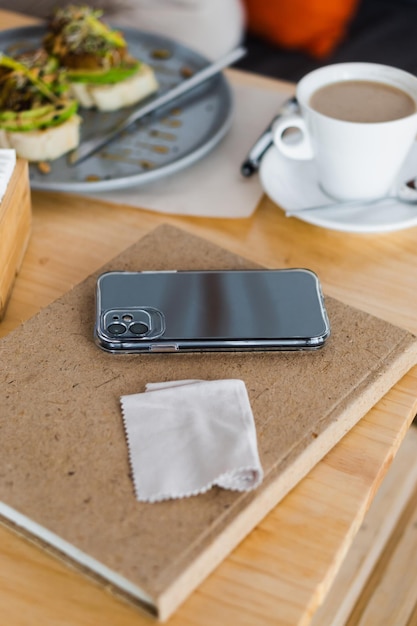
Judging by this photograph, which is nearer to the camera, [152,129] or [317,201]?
[317,201]

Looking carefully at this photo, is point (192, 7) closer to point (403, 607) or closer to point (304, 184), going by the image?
point (304, 184)

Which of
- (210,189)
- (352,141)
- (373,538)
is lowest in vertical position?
(373,538)

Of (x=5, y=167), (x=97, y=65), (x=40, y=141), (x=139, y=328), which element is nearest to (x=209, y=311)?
(x=139, y=328)

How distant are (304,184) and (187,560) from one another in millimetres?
437

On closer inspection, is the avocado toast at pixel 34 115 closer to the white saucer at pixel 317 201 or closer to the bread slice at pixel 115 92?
the bread slice at pixel 115 92

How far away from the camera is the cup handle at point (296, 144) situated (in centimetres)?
70

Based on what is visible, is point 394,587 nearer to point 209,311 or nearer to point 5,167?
point 209,311

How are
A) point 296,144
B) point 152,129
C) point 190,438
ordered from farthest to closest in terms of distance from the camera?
1. point 152,129
2. point 296,144
3. point 190,438

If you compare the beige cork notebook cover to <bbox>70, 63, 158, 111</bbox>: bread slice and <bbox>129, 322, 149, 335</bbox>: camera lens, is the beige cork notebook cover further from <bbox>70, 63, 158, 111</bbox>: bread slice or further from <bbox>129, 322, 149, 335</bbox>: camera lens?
<bbox>70, 63, 158, 111</bbox>: bread slice

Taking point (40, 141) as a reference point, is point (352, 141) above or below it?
above

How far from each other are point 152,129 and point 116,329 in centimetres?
37

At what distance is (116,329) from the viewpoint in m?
0.53

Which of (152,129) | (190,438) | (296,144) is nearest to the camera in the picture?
(190,438)

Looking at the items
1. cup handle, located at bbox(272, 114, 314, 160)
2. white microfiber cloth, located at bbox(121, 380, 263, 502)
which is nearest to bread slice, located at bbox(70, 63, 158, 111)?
cup handle, located at bbox(272, 114, 314, 160)
